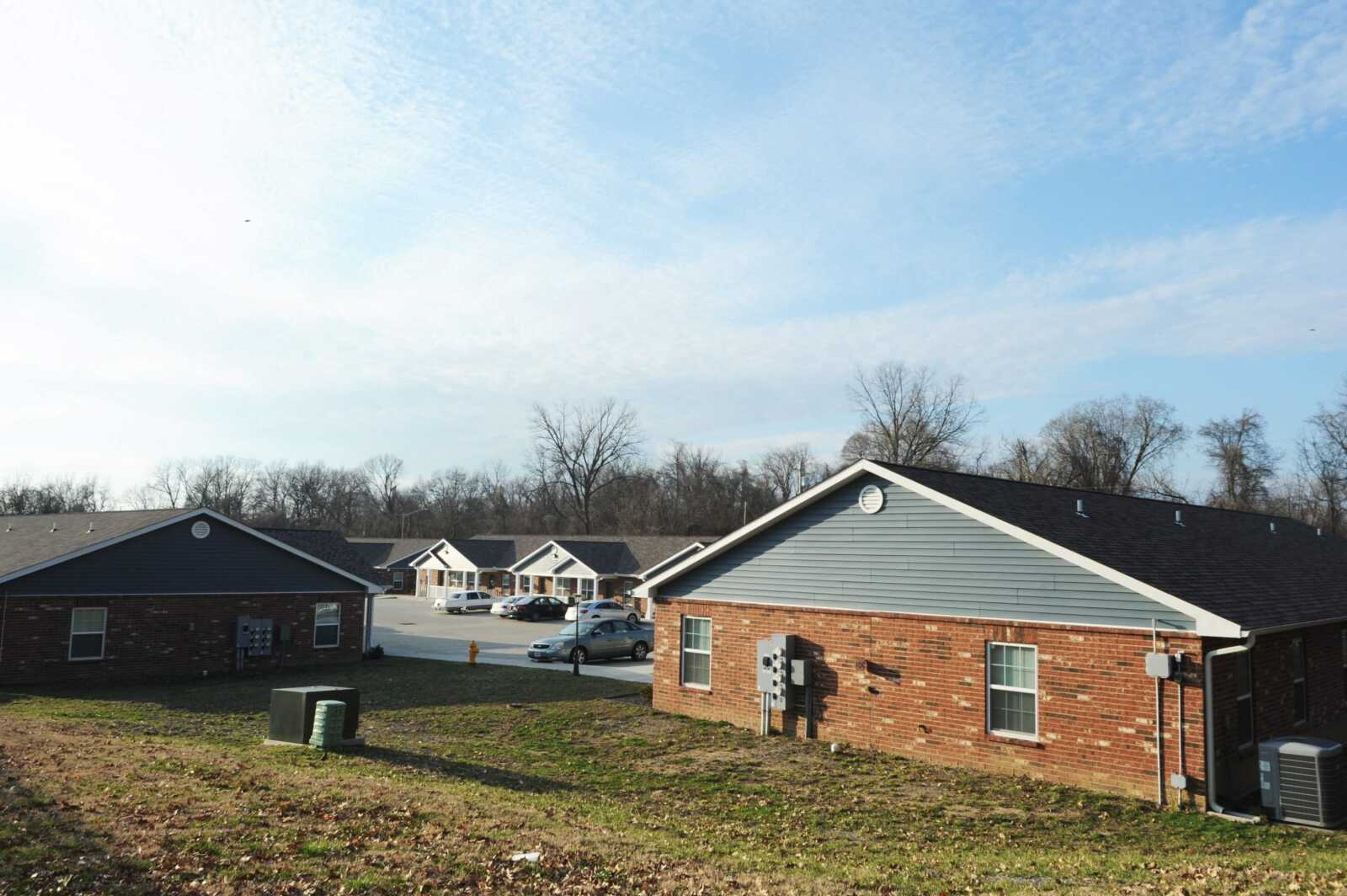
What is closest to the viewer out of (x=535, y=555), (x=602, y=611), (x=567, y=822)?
(x=567, y=822)

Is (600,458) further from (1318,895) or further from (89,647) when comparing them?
(1318,895)

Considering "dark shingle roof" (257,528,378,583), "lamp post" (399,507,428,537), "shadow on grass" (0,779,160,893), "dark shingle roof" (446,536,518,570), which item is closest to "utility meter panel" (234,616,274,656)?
"dark shingle roof" (257,528,378,583)

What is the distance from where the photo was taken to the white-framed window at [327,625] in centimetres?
Answer: 3023

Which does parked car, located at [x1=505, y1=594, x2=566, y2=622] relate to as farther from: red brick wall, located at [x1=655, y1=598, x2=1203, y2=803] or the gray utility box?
the gray utility box

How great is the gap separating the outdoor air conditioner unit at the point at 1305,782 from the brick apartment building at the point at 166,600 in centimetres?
2553

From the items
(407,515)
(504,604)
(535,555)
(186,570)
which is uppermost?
(407,515)

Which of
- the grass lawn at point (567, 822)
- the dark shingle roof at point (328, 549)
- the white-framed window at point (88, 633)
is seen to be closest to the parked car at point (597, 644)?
the dark shingle roof at point (328, 549)

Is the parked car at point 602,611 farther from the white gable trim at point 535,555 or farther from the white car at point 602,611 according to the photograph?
the white gable trim at point 535,555

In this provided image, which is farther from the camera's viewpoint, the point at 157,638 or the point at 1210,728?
the point at 157,638

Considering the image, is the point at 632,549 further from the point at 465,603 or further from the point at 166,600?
the point at 166,600

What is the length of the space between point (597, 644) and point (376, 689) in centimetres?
917

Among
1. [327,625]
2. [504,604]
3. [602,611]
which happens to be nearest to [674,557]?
[602,611]

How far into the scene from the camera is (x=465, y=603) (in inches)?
2303

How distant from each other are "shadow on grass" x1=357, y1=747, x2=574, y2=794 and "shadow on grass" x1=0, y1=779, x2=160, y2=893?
5.44 meters
